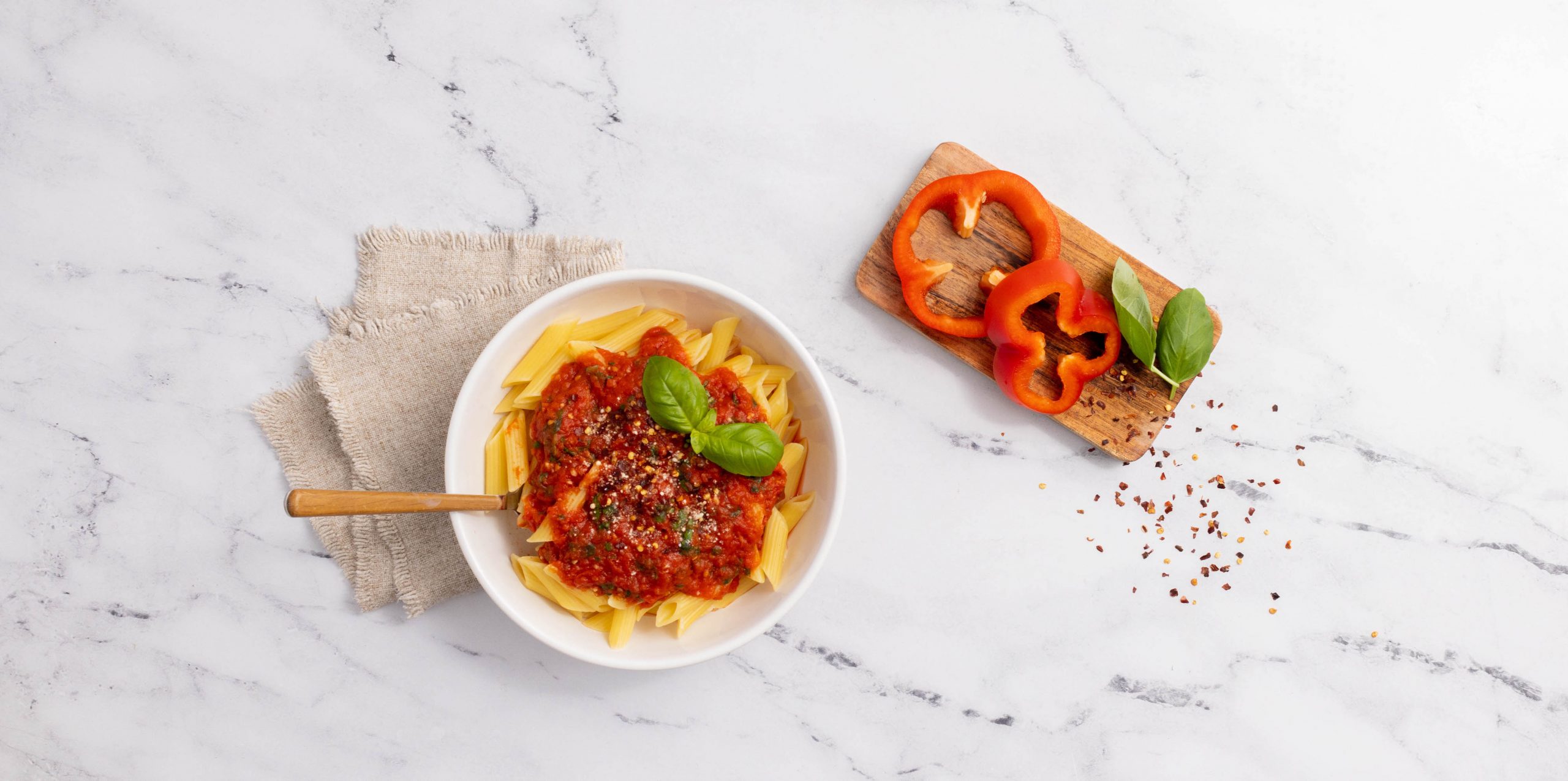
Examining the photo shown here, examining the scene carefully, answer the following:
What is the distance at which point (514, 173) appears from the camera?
321 cm

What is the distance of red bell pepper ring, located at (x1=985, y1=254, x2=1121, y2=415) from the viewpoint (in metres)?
3.02

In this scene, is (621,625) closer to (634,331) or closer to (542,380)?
(542,380)

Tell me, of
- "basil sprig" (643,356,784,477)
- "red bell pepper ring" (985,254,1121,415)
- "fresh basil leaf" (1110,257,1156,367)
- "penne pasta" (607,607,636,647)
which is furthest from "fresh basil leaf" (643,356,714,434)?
"fresh basil leaf" (1110,257,1156,367)

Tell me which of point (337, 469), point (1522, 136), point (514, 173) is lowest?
point (337, 469)

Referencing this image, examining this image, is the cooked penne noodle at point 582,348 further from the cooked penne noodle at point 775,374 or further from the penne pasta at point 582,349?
the cooked penne noodle at point 775,374

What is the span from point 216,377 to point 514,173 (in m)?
1.23

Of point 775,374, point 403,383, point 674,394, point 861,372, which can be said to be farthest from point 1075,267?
point 403,383

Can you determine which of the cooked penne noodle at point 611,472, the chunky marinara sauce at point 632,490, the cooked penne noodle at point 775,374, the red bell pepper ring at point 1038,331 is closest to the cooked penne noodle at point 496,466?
the cooked penne noodle at point 611,472

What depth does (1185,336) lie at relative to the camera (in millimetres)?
3059

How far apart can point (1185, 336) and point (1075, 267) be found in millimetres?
433

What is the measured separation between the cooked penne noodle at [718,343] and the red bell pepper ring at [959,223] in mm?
661

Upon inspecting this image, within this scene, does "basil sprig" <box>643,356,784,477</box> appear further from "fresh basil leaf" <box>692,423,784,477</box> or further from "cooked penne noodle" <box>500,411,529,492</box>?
"cooked penne noodle" <box>500,411,529,492</box>

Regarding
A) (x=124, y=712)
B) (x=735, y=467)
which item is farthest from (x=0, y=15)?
(x=735, y=467)

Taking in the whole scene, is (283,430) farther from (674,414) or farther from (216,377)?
(674,414)
